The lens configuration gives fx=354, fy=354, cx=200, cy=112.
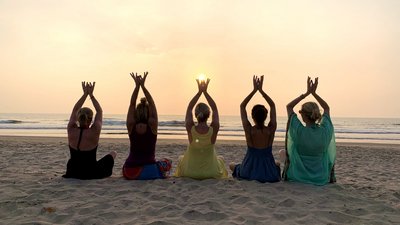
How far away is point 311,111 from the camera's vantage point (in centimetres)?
564

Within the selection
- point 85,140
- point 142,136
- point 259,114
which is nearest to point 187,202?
point 142,136

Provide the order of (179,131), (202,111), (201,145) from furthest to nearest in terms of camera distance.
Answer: (179,131)
(201,145)
(202,111)

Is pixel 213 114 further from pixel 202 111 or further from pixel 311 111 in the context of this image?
pixel 311 111

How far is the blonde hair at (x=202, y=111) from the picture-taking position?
585cm

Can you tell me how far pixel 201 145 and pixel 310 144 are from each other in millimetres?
1769

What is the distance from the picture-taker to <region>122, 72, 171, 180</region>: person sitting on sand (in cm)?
585

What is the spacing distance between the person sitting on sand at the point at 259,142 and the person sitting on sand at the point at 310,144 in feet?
0.92

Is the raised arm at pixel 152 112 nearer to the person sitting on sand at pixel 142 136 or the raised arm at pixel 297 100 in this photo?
the person sitting on sand at pixel 142 136

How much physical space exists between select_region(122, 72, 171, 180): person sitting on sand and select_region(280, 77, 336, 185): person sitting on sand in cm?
223

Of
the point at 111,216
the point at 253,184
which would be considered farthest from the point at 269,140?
the point at 111,216

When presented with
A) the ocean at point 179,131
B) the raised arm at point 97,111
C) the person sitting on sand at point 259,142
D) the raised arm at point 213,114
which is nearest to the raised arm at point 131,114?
the raised arm at point 97,111

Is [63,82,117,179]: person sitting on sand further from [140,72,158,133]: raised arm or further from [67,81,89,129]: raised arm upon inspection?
[140,72,158,133]: raised arm

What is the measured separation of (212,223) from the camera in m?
3.93

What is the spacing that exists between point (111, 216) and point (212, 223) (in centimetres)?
121
